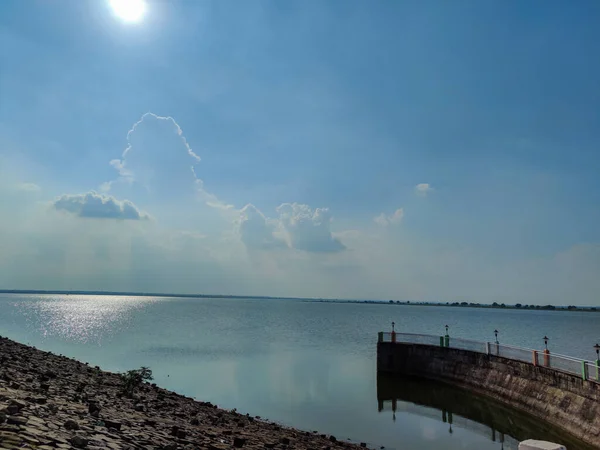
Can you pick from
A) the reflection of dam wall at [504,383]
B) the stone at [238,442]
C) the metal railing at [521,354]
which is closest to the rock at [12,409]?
the stone at [238,442]

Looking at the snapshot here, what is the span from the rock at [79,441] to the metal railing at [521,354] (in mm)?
18384

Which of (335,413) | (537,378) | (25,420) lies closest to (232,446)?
(25,420)

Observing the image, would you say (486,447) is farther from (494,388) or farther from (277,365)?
(277,365)

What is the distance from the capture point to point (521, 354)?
74.9ft

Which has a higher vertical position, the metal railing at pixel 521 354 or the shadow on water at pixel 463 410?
the metal railing at pixel 521 354

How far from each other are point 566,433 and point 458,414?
580 centimetres

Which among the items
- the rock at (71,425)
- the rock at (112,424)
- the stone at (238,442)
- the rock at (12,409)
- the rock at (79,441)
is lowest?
the stone at (238,442)

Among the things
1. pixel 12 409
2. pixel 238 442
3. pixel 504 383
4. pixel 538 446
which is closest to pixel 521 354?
pixel 504 383

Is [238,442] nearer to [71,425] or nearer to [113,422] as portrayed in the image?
[113,422]

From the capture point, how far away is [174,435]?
11.2m

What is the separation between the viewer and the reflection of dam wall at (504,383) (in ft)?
56.0

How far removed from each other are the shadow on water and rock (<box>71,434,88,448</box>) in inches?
671

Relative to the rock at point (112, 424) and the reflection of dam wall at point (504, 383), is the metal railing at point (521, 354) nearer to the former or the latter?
the reflection of dam wall at point (504, 383)

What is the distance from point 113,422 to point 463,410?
63.1 ft
